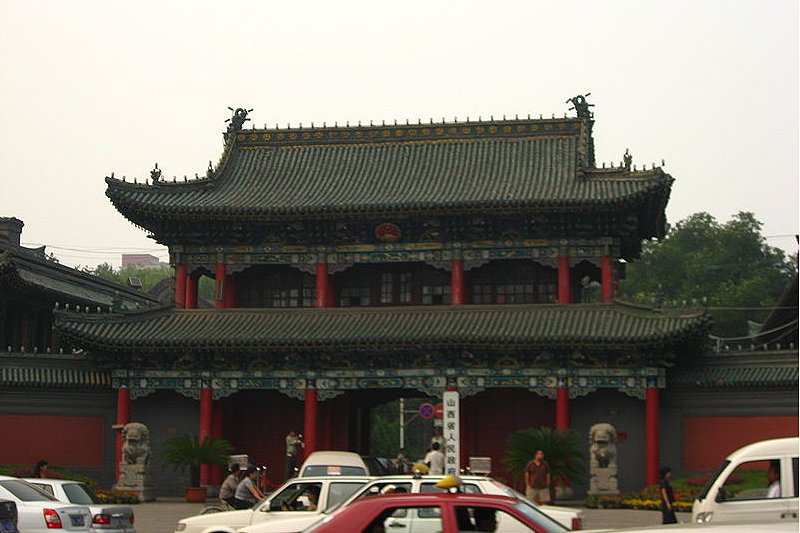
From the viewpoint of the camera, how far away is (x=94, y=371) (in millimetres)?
35844

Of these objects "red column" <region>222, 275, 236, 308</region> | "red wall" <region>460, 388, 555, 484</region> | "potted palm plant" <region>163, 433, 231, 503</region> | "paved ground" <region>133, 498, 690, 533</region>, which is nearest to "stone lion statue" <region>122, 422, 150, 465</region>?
"potted palm plant" <region>163, 433, 231, 503</region>

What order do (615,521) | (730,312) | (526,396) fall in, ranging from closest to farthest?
(615,521)
(526,396)
(730,312)

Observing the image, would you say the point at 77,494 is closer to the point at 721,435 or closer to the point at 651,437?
the point at 651,437

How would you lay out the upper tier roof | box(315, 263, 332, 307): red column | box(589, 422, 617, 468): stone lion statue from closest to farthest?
box(589, 422, 617, 468): stone lion statue → the upper tier roof → box(315, 263, 332, 307): red column

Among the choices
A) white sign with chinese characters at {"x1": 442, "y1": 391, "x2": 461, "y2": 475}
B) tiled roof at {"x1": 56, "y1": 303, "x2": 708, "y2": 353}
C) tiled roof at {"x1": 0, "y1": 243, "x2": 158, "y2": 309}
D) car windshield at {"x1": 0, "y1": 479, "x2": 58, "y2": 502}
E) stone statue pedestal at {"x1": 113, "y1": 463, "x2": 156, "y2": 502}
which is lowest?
stone statue pedestal at {"x1": 113, "y1": 463, "x2": 156, "y2": 502}

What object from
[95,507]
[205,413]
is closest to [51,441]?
[205,413]

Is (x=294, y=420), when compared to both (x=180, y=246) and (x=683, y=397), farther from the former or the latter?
(x=683, y=397)

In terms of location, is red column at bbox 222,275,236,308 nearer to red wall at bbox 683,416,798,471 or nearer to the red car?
red wall at bbox 683,416,798,471

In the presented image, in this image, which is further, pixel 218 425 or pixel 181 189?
pixel 181 189

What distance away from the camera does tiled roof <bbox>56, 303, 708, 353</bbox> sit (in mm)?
32875

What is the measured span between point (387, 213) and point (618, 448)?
30.8 ft

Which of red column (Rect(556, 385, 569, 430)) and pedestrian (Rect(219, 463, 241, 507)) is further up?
red column (Rect(556, 385, 569, 430))

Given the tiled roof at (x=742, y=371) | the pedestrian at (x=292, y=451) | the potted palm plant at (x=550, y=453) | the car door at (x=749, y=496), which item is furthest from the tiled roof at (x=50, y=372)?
the car door at (x=749, y=496)

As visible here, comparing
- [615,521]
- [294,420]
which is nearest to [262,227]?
[294,420]
